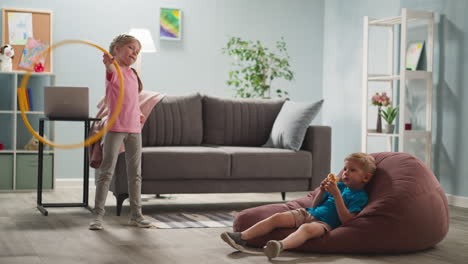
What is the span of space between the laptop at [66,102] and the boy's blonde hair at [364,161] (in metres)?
1.85

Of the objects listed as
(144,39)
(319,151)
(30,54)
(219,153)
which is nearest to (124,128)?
(219,153)

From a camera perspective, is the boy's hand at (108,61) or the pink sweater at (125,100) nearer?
the boy's hand at (108,61)

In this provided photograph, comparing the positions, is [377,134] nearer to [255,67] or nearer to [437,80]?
[437,80]

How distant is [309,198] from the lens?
146 inches

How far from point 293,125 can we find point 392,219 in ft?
6.48

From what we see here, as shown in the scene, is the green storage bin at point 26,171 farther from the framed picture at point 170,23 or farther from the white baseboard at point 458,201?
the white baseboard at point 458,201

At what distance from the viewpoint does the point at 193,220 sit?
168 inches

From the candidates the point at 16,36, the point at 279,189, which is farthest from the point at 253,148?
the point at 16,36

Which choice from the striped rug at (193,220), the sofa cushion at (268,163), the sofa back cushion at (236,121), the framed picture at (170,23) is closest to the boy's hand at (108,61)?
the striped rug at (193,220)

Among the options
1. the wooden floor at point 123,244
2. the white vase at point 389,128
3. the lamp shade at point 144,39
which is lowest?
the wooden floor at point 123,244

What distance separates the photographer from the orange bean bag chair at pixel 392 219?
10.3 feet

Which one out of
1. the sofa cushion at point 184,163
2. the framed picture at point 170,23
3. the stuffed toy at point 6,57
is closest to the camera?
the sofa cushion at point 184,163

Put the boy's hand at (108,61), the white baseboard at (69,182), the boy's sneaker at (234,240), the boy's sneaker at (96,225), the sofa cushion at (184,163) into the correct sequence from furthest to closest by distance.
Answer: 1. the white baseboard at (69,182)
2. the sofa cushion at (184,163)
3. the boy's sneaker at (96,225)
4. the boy's hand at (108,61)
5. the boy's sneaker at (234,240)

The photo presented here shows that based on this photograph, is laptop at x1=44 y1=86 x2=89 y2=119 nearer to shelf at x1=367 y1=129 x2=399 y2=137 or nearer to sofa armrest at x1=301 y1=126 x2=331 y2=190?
sofa armrest at x1=301 y1=126 x2=331 y2=190
